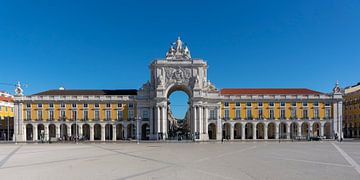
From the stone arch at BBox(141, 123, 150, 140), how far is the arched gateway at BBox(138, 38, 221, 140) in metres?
3.44

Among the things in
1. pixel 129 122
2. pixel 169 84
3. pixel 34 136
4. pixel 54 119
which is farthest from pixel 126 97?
pixel 34 136

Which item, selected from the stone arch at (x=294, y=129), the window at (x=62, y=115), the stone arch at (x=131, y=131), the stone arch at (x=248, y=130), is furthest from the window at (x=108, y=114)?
the stone arch at (x=294, y=129)

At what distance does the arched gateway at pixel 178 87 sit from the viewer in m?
79.2

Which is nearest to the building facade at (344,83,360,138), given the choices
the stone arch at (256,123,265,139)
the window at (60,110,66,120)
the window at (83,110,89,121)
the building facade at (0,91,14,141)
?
the stone arch at (256,123,265,139)

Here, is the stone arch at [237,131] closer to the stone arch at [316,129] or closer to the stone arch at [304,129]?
the stone arch at [304,129]

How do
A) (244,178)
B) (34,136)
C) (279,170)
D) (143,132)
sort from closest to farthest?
(244,178)
(279,170)
(34,136)
(143,132)

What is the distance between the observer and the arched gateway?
79.2m

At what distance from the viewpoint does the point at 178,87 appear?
84.5 metres

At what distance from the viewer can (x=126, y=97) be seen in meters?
82.9

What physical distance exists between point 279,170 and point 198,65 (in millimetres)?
63096

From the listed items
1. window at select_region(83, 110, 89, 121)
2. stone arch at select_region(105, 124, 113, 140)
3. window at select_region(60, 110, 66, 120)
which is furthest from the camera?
stone arch at select_region(105, 124, 113, 140)

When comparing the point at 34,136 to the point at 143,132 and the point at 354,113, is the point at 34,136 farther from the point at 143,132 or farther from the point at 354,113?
the point at 354,113

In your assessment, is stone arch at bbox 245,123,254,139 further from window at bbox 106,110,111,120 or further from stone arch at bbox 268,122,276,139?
window at bbox 106,110,111,120

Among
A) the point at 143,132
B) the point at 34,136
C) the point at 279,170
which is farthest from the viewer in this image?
the point at 143,132
